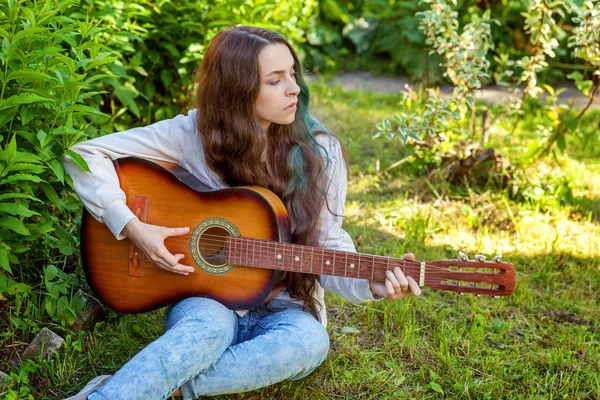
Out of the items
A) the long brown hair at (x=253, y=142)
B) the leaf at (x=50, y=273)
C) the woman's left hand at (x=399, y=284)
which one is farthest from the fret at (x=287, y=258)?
the leaf at (x=50, y=273)

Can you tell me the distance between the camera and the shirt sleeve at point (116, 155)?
2.51 m

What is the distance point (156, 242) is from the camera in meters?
2.48

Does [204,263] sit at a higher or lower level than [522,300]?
higher

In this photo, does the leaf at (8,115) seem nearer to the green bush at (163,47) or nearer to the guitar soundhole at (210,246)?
the guitar soundhole at (210,246)

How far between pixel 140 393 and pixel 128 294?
1.52 ft

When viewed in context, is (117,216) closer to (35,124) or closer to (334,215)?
(35,124)

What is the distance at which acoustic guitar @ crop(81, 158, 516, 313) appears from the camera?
95.3 inches

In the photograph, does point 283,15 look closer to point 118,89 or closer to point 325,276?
point 118,89

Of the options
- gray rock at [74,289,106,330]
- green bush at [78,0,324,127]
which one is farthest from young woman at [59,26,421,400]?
green bush at [78,0,324,127]

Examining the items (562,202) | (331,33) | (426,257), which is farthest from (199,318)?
(331,33)

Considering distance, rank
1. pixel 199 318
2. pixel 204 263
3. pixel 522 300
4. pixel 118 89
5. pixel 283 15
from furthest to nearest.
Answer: pixel 283 15 < pixel 118 89 < pixel 522 300 < pixel 204 263 < pixel 199 318

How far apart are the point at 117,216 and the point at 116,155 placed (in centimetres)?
26

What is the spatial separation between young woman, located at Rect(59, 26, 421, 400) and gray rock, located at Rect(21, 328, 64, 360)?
398 millimetres

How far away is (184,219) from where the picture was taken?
256cm
